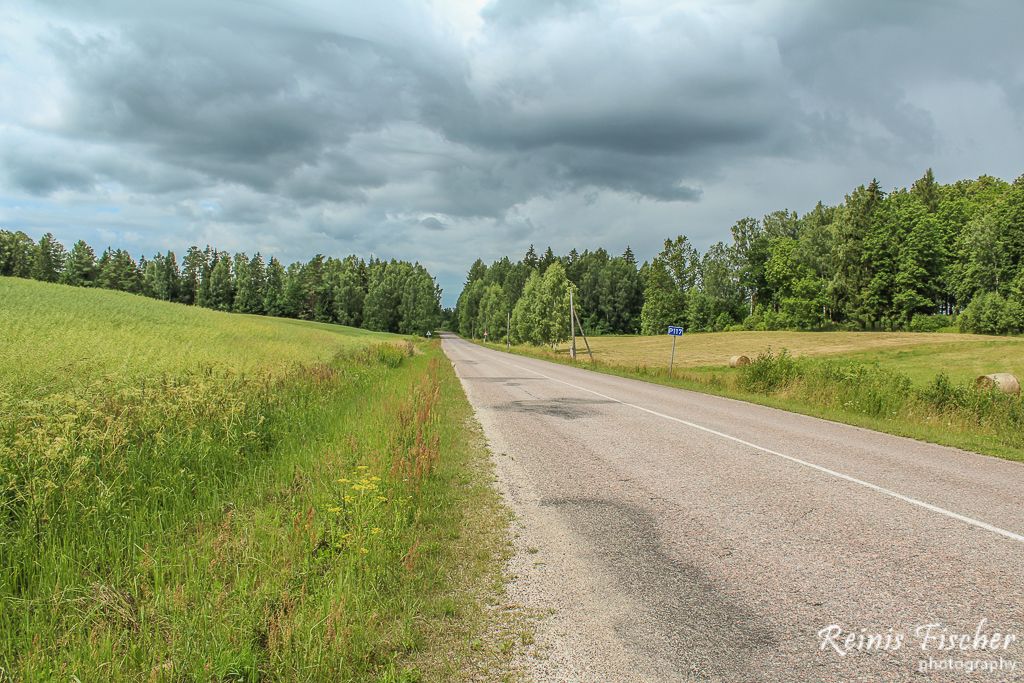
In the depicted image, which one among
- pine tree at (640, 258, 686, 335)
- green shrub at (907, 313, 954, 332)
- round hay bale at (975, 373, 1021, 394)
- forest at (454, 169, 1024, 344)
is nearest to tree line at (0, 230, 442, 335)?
forest at (454, 169, 1024, 344)

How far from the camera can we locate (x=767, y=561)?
4625 millimetres

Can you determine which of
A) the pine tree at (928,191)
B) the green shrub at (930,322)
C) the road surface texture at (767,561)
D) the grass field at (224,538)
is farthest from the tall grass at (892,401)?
the pine tree at (928,191)

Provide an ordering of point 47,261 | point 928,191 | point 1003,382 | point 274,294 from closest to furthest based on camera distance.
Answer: point 1003,382 < point 928,191 < point 47,261 < point 274,294

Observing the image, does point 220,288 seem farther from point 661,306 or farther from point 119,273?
point 661,306

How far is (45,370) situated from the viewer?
877 centimetres

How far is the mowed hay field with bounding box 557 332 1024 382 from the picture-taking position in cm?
3203

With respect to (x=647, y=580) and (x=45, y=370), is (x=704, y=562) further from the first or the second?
(x=45, y=370)

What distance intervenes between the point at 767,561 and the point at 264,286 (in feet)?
400

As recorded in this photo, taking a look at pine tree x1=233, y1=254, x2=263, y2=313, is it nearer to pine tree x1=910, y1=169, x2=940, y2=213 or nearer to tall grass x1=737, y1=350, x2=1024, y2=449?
tall grass x1=737, y1=350, x2=1024, y2=449

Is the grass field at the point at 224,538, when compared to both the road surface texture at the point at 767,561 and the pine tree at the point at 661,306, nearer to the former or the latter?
the road surface texture at the point at 767,561

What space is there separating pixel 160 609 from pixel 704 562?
4252 mm

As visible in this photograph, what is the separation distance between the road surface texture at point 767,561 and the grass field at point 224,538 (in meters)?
0.72

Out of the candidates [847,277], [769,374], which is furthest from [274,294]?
[769,374]

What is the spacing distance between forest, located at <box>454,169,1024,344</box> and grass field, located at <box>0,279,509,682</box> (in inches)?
2098
